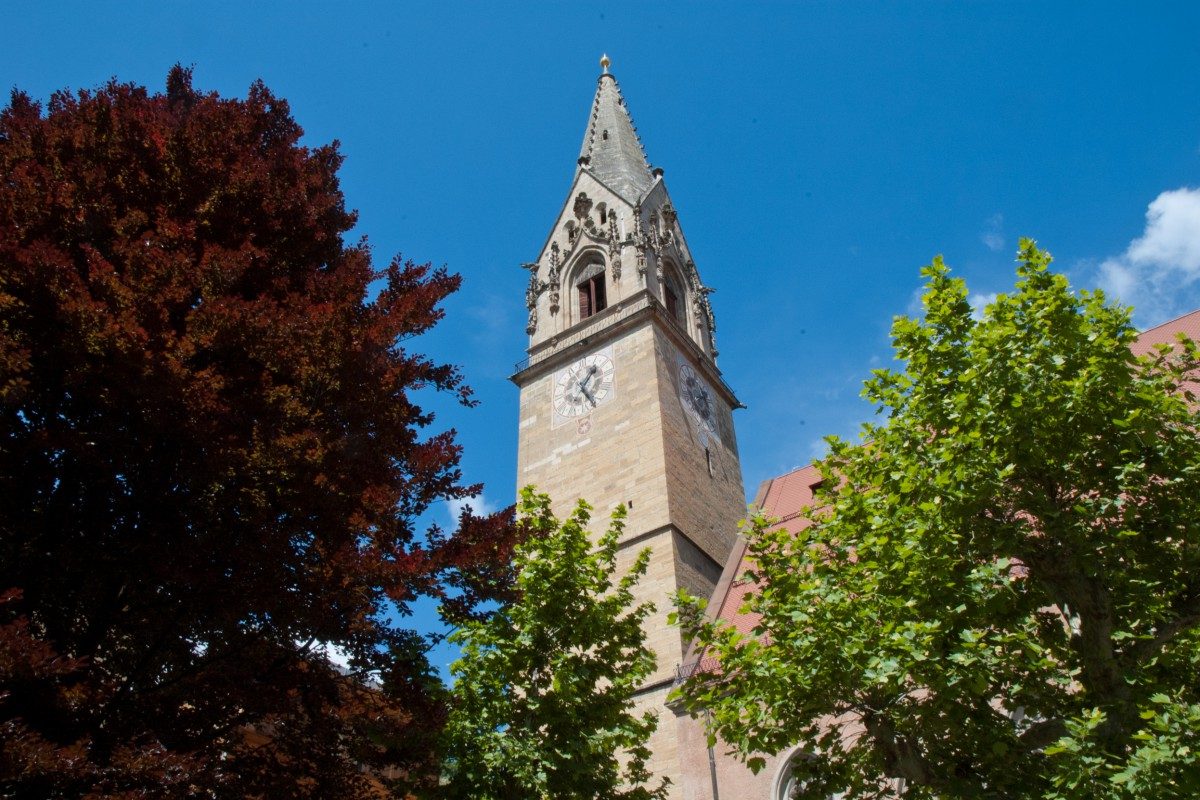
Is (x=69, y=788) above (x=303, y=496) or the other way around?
the other way around

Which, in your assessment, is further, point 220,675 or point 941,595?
point 941,595

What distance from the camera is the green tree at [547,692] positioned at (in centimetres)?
991

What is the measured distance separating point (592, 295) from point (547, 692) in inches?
847

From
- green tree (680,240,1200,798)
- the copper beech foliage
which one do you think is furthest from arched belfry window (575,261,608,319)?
the copper beech foliage

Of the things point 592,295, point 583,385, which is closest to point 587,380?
point 583,385

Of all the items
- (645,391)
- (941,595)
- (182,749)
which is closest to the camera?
(182,749)

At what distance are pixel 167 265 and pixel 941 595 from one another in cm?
736

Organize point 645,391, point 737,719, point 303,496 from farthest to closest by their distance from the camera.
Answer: point 645,391
point 737,719
point 303,496

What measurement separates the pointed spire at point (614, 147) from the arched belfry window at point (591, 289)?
2.87m

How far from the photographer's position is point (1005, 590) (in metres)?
8.93

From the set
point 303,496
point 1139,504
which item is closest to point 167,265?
point 303,496

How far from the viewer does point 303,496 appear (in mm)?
7508

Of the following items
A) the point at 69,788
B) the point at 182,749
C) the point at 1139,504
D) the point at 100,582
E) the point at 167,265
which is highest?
the point at 167,265

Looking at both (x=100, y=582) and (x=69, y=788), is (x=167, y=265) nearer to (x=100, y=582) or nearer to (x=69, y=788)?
(x=100, y=582)
